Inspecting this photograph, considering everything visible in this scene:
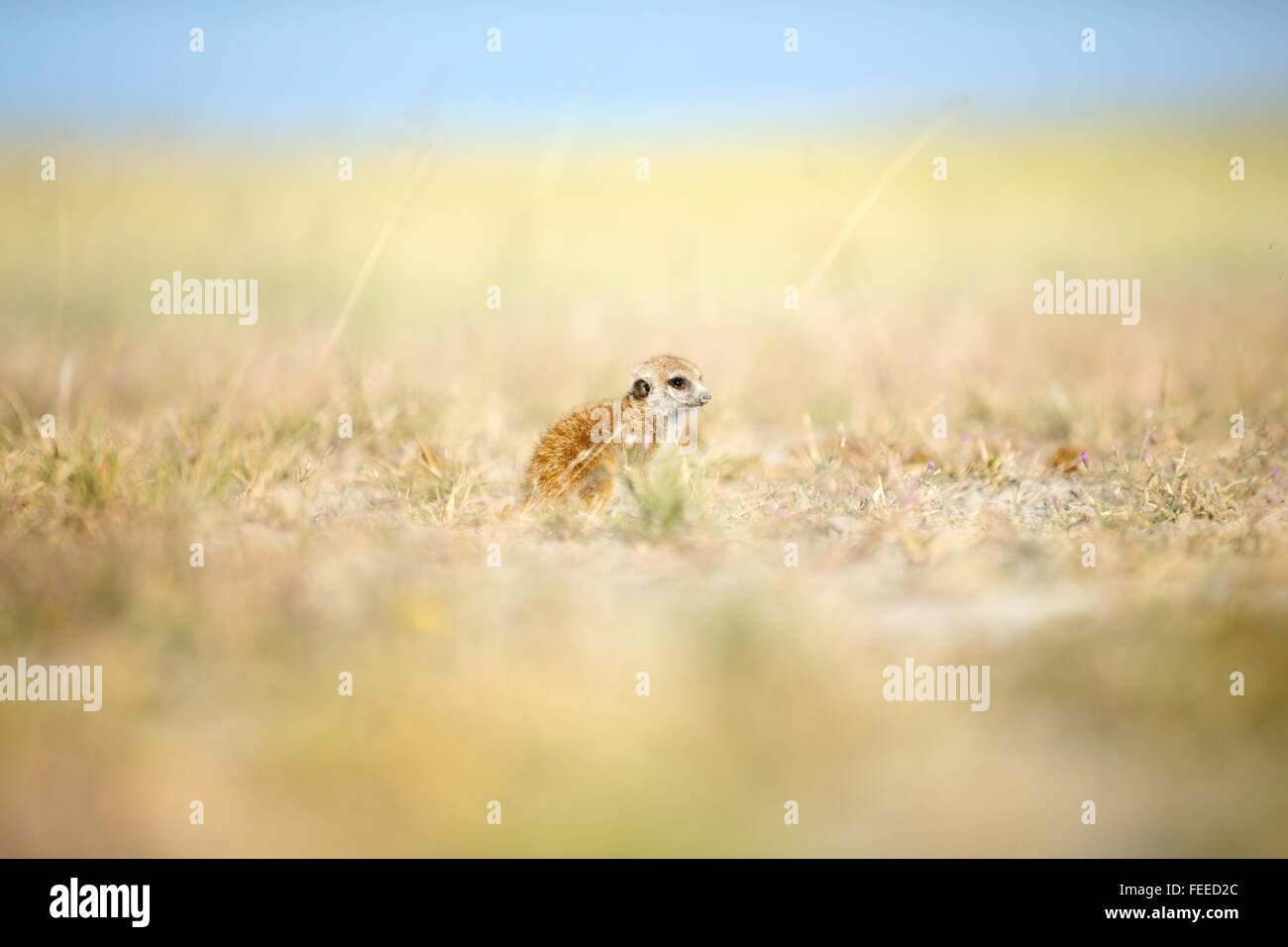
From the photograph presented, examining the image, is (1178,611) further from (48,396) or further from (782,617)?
(48,396)

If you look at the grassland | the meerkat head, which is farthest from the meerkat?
the grassland

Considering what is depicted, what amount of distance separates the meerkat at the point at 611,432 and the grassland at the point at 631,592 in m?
0.25

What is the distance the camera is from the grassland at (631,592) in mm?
2801

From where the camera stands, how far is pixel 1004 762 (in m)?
2.91

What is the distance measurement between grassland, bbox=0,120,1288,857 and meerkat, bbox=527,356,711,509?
0.82 ft

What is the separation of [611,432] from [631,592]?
1.98m

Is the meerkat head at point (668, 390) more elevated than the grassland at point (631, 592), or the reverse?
the meerkat head at point (668, 390)

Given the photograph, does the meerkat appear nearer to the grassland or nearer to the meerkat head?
the meerkat head

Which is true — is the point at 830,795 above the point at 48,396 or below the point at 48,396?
below

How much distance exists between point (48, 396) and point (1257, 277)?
1556 centimetres

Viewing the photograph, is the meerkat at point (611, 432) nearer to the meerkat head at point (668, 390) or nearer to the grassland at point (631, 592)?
the meerkat head at point (668, 390)

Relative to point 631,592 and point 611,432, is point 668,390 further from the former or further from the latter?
point 631,592

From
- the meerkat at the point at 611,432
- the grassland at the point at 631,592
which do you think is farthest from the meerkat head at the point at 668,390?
the grassland at the point at 631,592

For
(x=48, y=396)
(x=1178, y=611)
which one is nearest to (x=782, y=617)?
(x=1178, y=611)
